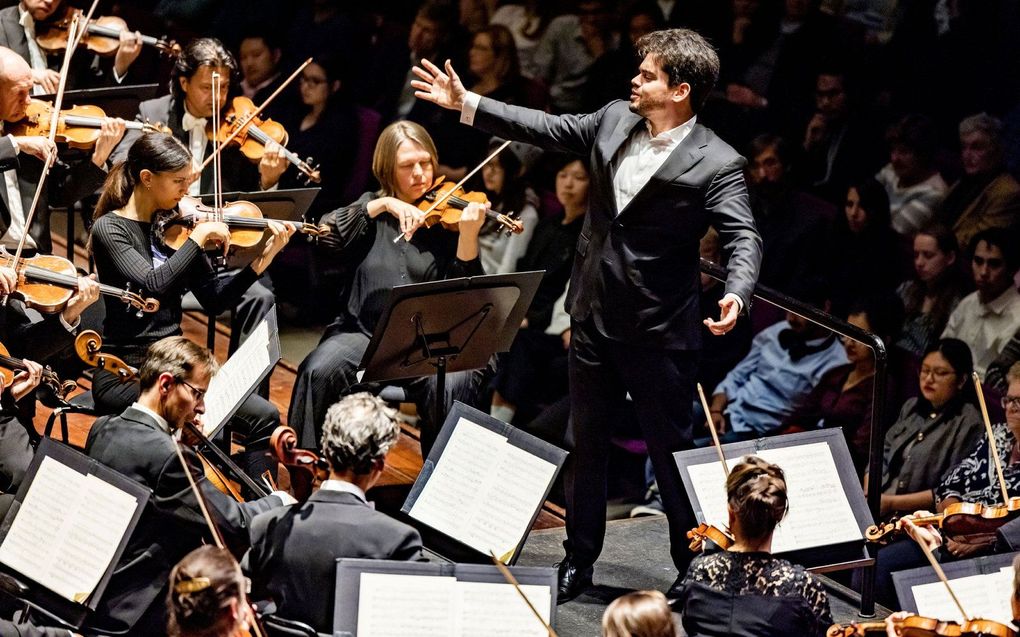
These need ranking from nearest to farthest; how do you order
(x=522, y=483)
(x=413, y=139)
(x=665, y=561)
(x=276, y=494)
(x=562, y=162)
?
(x=276, y=494), (x=522, y=483), (x=665, y=561), (x=413, y=139), (x=562, y=162)

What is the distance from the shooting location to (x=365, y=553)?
2.74 m

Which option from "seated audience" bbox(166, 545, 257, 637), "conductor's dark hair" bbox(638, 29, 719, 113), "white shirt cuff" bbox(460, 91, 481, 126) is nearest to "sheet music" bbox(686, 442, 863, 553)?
"conductor's dark hair" bbox(638, 29, 719, 113)

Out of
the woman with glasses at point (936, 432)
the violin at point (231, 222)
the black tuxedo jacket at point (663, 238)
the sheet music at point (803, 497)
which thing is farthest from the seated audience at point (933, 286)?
the violin at point (231, 222)

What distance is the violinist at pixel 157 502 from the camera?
9.86 feet

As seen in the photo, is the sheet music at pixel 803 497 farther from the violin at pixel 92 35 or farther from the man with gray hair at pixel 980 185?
the violin at pixel 92 35

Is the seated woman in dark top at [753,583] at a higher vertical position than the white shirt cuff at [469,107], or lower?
lower

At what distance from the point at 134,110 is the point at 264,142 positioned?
51cm

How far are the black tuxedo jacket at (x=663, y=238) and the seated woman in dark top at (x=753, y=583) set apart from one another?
0.71 meters

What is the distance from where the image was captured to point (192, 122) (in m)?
5.12

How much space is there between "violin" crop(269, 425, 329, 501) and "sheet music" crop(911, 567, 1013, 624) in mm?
1374

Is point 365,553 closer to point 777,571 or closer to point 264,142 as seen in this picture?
point 777,571

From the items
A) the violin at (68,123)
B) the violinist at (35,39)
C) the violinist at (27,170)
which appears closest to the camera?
the violinist at (27,170)

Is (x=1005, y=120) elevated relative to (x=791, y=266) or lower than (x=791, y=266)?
elevated

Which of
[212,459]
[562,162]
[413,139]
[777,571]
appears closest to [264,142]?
[413,139]
